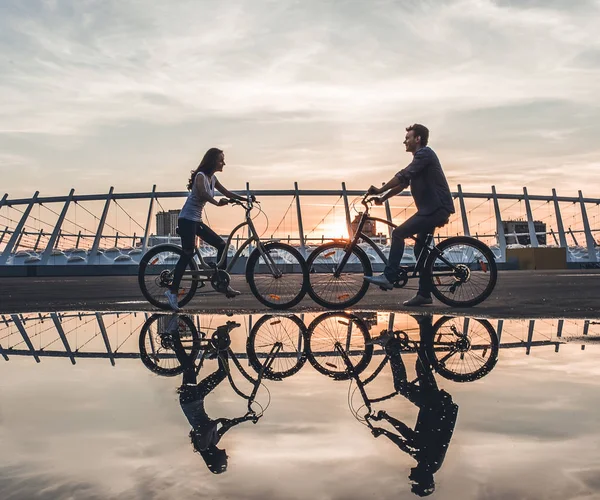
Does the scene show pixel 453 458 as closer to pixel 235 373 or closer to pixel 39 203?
pixel 235 373

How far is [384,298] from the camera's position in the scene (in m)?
9.83

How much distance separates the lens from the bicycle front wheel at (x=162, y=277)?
799 centimetres

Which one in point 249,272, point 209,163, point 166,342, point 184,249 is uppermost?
point 209,163

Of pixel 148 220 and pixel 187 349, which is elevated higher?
pixel 148 220

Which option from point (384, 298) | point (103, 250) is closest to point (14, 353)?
point (384, 298)

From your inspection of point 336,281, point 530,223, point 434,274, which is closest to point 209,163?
point 336,281

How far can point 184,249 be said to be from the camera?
781 cm

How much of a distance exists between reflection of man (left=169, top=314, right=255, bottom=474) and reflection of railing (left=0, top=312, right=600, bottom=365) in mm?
533

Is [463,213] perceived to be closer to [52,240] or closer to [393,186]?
[52,240]

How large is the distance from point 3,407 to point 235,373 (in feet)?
3.57

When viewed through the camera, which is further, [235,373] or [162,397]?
[235,373]

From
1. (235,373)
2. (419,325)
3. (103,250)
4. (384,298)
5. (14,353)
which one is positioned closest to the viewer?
(235,373)

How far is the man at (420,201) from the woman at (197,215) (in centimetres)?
150

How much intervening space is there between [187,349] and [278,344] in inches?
21.7
